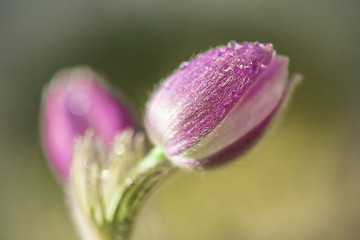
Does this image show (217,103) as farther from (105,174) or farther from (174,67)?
(174,67)

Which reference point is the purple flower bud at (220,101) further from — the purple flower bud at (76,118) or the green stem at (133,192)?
the purple flower bud at (76,118)

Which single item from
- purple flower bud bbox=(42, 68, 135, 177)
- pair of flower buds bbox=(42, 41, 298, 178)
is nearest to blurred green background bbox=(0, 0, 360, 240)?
purple flower bud bbox=(42, 68, 135, 177)

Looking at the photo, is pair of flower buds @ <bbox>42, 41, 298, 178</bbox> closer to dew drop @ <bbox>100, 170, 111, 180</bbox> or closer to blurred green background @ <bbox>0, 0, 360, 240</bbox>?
dew drop @ <bbox>100, 170, 111, 180</bbox>

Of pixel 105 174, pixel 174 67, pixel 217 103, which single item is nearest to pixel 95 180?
pixel 105 174

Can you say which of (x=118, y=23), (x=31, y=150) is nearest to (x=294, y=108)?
(x=118, y=23)

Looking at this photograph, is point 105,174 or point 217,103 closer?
point 217,103

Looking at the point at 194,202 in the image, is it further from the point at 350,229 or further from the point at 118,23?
the point at 118,23

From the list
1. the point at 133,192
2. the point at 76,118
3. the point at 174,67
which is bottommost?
the point at 133,192
